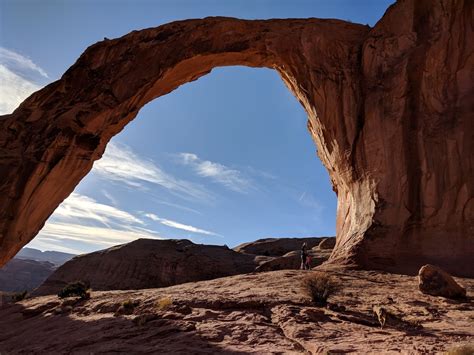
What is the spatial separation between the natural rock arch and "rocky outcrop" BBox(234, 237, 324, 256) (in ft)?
84.8

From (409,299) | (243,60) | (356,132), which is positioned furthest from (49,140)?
(409,299)

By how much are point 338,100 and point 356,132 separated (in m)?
2.07

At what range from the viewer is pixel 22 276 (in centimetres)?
9419

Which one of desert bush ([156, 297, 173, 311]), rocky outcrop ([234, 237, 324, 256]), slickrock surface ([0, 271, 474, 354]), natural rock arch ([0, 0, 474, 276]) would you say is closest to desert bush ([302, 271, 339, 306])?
slickrock surface ([0, 271, 474, 354])

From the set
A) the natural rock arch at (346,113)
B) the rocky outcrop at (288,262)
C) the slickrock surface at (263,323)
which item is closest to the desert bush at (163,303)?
the slickrock surface at (263,323)

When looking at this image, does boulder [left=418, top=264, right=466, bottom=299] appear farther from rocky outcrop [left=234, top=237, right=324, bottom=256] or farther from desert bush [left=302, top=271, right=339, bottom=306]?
rocky outcrop [left=234, top=237, right=324, bottom=256]

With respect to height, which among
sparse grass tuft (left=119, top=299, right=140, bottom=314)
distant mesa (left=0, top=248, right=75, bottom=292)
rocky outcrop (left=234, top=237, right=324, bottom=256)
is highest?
rocky outcrop (left=234, top=237, right=324, bottom=256)

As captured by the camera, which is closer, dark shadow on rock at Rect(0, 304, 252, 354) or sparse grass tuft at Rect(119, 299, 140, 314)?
dark shadow on rock at Rect(0, 304, 252, 354)

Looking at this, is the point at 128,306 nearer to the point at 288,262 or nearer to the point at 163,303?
the point at 163,303

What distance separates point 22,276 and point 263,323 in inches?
4093

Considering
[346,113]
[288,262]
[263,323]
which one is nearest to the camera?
[263,323]

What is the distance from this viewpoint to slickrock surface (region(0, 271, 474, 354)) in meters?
6.60

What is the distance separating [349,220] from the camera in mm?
17516

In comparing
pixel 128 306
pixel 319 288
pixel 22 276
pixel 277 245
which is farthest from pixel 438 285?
pixel 22 276
